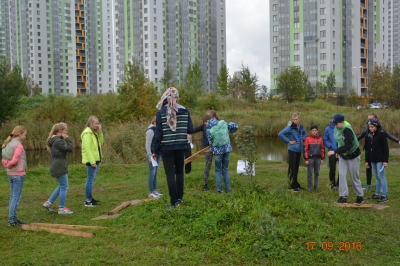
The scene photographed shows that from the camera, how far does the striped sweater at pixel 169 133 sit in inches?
309

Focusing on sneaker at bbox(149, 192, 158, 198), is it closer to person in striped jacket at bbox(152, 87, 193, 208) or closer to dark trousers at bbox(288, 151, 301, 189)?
person in striped jacket at bbox(152, 87, 193, 208)

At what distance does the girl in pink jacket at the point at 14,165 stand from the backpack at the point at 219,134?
407cm

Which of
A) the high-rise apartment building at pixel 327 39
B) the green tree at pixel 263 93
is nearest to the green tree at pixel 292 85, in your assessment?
the green tree at pixel 263 93

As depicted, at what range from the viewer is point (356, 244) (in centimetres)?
622

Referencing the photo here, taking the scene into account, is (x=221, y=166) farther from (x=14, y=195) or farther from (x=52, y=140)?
(x=14, y=195)

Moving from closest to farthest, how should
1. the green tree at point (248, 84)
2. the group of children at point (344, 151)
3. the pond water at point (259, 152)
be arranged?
the group of children at point (344, 151), the pond water at point (259, 152), the green tree at point (248, 84)

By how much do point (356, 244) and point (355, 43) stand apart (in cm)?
9215

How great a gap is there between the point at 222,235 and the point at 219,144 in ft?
13.3

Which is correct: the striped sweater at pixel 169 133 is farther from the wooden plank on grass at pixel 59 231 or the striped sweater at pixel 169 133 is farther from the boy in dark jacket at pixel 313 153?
the boy in dark jacket at pixel 313 153

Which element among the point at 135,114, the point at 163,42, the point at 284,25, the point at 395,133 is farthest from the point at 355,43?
the point at 135,114

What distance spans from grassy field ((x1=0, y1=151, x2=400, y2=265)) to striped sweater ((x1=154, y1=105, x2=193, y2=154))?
3.28 ft

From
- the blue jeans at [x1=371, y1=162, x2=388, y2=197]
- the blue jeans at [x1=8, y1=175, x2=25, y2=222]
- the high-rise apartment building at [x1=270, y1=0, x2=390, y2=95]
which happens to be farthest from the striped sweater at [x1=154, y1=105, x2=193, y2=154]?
the high-rise apartment building at [x1=270, y1=0, x2=390, y2=95]

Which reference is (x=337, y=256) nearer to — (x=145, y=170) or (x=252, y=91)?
(x=145, y=170)

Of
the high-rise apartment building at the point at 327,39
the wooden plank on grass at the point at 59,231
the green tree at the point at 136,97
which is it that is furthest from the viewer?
the high-rise apartment building at the point at 327,39
